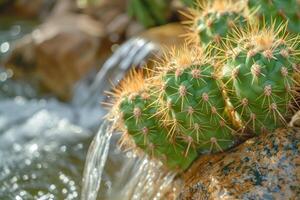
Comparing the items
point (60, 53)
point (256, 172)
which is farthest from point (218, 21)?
point (60, 53)

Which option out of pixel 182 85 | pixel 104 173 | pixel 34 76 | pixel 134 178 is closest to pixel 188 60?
pixel 182 85

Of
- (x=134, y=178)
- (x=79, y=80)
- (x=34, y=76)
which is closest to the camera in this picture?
(x=134, y=178)

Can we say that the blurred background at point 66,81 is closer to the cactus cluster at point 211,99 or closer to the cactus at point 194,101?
the cactus cluster at point 211,99

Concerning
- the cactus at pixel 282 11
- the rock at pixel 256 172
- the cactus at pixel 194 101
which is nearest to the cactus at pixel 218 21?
the cactus at pixel 282 11

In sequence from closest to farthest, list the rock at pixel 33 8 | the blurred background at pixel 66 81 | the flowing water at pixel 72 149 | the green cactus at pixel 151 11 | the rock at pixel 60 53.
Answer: the flowing water at pixel 72 149
the blurred background at pixel 66 81
the green cactus at pixel 151 11
the rock at pixel 60 53
the rock at pixel 33 8

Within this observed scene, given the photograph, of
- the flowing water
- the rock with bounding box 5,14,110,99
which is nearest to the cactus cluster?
the flowing water

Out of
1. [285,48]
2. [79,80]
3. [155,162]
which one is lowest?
[79,80]

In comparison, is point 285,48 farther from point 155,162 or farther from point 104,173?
point 104,173

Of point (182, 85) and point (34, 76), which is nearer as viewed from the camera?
point (182, 85)
